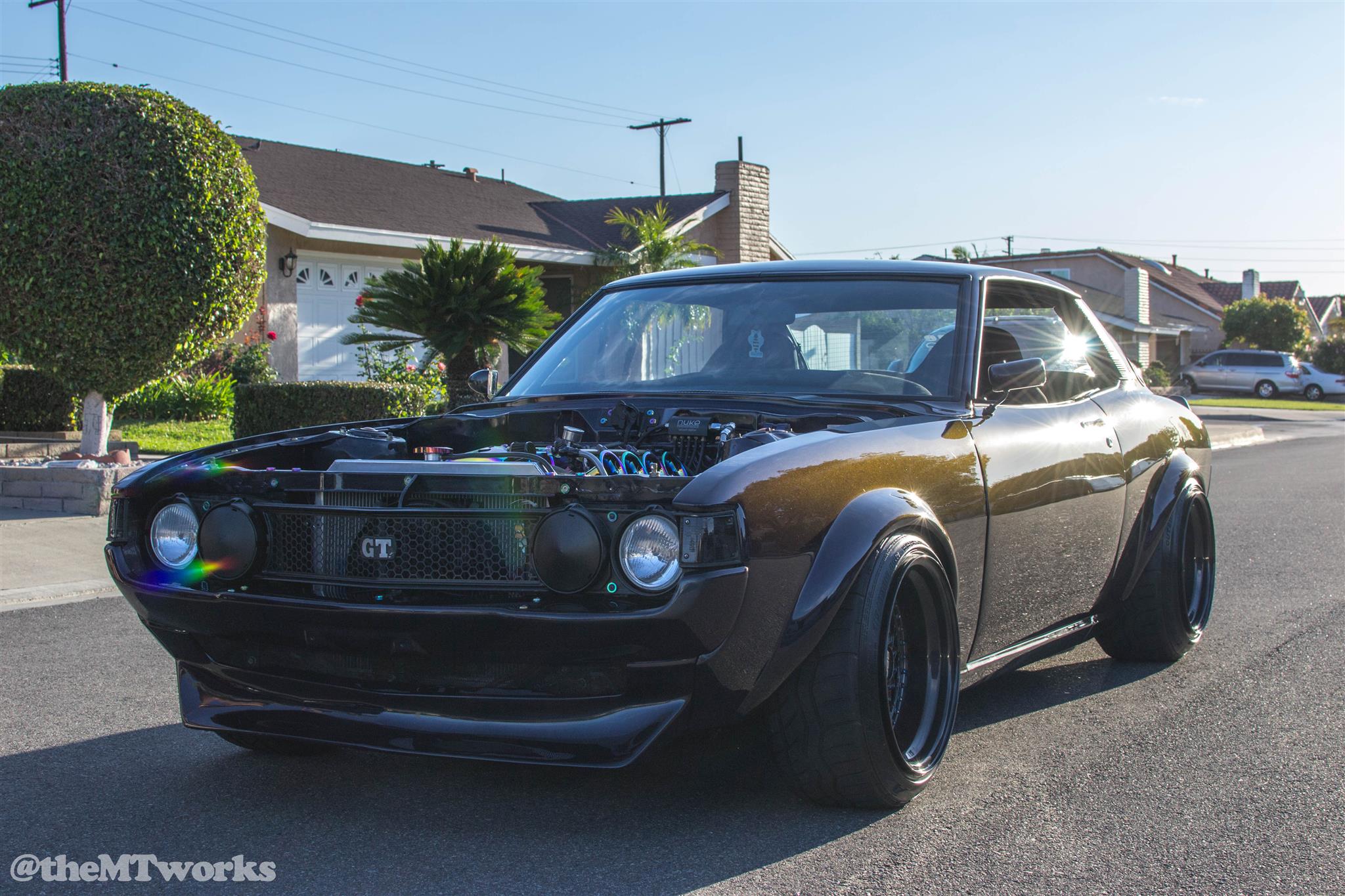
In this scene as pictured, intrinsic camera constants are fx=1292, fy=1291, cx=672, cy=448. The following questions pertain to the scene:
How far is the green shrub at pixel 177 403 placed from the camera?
49.7 feet

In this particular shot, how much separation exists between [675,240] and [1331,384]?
3397 cm

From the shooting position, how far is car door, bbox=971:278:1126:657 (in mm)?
4082

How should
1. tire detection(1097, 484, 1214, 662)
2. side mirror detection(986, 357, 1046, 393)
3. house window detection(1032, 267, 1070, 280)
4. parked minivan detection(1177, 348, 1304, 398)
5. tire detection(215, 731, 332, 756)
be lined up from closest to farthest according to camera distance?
tire detection(215, 731, 332, 756)
side mirror detection(986, 357, 1046, 393)
tire detection(1097, 484, 1214, 662)
parked minivan detection(1177, 348, 1304, 398)
house window detection(1032, 267, 1070, 280)

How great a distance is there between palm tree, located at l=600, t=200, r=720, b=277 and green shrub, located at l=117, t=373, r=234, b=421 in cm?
737

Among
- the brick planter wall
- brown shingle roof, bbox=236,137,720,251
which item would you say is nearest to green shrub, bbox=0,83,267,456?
the brick planter wall

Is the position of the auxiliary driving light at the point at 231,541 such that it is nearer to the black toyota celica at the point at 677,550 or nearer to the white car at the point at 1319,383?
the black toyota celica at the point at 677,550

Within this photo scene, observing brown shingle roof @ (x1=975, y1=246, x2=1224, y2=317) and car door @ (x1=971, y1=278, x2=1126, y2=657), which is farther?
brown shingle roof @ (x1=975, y1=246, x2=1224, y2=317)

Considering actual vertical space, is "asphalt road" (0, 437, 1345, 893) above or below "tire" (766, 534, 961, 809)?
below

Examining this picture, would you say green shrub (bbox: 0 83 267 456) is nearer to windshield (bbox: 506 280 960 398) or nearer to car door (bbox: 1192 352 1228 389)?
windshield (bbox: 506 280 960 398)

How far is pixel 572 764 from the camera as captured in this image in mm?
3037

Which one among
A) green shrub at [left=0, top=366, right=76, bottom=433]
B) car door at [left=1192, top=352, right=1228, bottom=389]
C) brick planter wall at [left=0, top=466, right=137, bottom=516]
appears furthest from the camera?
car door at [left=1192, top=352, right=1228, bottom=389]

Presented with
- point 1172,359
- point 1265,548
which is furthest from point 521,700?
point 1172,359

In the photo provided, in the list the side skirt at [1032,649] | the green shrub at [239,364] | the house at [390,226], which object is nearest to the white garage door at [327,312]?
the house at [390,226]

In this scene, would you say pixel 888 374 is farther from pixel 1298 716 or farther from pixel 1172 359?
pixel 1172 359
